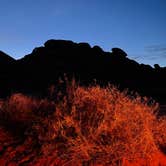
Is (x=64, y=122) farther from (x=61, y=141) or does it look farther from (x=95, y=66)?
(x=95, y=66)

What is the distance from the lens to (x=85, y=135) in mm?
6562

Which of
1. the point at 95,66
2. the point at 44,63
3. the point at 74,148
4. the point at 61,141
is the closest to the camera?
the point at 74,148

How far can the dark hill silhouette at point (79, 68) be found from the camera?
106 feet

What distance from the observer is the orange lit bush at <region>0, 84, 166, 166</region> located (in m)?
6.31

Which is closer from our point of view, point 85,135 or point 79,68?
point 85,135

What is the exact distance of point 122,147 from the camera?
647 centimetres

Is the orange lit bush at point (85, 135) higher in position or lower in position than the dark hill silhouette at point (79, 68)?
lower

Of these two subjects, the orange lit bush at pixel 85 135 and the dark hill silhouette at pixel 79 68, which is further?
the dark hill silhouette at pixel 79 68

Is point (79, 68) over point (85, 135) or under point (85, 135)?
over

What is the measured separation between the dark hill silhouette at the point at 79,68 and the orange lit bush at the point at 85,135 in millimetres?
22298

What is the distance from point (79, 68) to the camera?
117 ft

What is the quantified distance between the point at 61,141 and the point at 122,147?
1155 millimetres

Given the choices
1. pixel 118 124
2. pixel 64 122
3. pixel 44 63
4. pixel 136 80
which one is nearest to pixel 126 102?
pixel 118 124

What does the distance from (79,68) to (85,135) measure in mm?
29170
